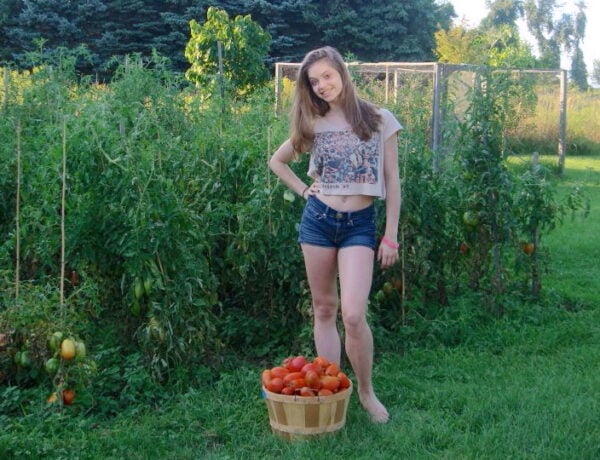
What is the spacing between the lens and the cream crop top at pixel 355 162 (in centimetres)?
386

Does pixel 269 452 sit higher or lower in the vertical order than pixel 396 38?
lower

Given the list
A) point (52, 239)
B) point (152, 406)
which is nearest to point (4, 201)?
point (52, 239)

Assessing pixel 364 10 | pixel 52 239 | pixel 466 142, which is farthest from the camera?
pixel 364 10

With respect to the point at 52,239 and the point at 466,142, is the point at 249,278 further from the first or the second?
the point at 466,142

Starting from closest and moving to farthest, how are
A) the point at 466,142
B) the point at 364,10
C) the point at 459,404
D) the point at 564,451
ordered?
the point at 564,451 < the point at 459,404 < the point at 466,142 < the point at 364,10

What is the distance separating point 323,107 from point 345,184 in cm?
38

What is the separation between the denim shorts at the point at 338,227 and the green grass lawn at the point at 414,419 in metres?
0.85

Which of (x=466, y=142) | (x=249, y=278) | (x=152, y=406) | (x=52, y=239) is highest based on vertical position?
(x=466, y=142)

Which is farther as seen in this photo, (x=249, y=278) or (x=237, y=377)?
(x=249, y=278)

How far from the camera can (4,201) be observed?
5320 mm

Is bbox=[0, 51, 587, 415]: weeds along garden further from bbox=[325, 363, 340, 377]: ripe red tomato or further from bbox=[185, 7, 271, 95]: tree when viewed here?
bbox=[185, 7, 271, 95]: tree

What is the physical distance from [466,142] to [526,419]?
247 centimetres

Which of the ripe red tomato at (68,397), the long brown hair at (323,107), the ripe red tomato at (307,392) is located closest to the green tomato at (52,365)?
the ripe red tomato at (68,397)

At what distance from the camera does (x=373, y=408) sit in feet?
13.3
